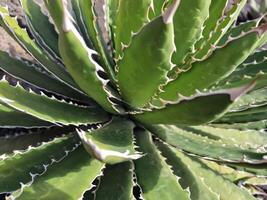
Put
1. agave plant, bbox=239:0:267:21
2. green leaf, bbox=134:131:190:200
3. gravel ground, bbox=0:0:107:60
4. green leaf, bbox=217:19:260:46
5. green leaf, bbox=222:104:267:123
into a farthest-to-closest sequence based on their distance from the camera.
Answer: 1. agave plant, bbox=239:0:267:21
2. gravel ground, bbox=0:0:107:60
3. green leaf, bbox=217:19:260:46
4. green leaf, bbox=222:104:267:123
5. green leaf, bbox=134:131:190:200

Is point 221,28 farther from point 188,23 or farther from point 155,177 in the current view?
point 155,177

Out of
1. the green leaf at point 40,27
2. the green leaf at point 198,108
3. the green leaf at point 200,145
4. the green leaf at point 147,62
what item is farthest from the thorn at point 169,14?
the green leaf at point 40,27

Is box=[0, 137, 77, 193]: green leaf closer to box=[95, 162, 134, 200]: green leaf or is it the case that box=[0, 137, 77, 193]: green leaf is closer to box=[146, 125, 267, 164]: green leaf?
box=[95, 162, 134, 200]: green leaf

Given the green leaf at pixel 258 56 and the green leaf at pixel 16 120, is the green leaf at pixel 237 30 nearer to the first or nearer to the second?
the green leaf at pixel 258 56

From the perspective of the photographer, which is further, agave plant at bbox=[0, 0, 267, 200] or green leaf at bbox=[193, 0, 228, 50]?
green leaf at bbox=[193, 0, 228, 50]

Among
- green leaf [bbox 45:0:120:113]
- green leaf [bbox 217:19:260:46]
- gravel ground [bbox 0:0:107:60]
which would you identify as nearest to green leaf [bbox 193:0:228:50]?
green leaf [bbox 217:19:260:46]

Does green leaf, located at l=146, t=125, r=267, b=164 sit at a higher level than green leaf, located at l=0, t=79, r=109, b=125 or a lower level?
lower

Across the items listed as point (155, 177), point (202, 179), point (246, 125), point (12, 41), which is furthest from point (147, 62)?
point (12, 41)
